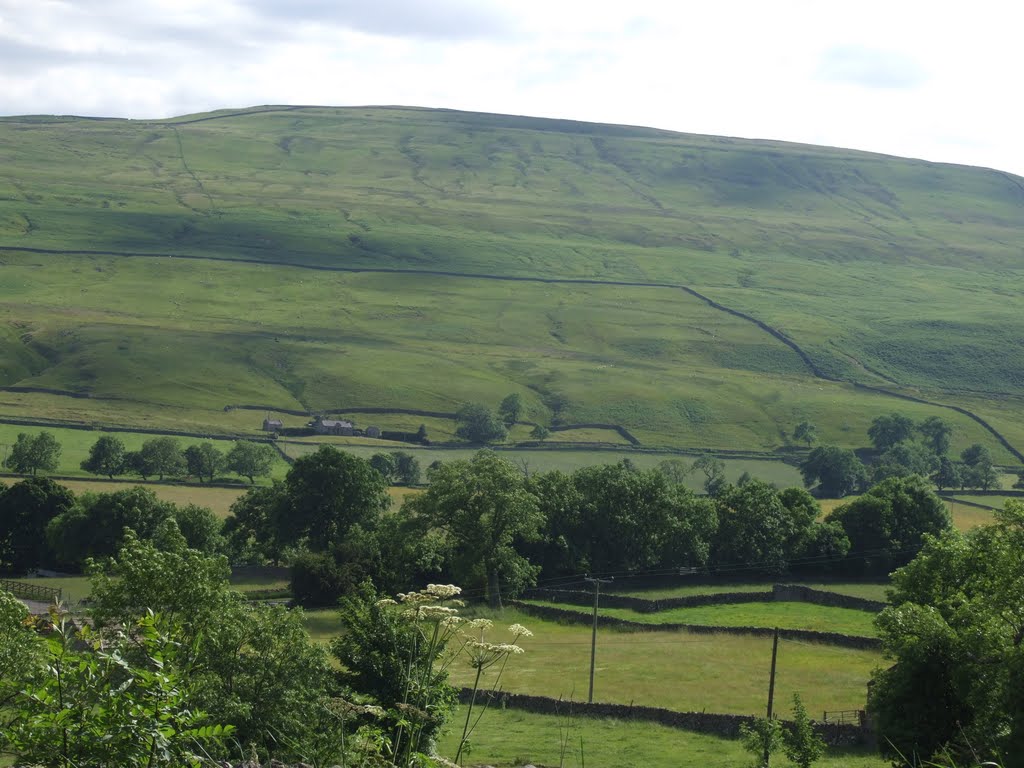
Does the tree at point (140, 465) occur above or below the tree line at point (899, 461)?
below

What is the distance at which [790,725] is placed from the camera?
5000cm

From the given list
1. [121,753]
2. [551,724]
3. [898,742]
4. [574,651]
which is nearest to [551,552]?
[574,651]

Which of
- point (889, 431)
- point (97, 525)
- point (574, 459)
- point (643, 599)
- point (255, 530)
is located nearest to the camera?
point (643, 599)

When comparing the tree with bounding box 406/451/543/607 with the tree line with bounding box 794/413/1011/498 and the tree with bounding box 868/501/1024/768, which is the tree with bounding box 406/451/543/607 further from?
the tree line with bounding box 794/413/1011/498

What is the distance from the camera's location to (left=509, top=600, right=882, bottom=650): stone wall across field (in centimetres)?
6774

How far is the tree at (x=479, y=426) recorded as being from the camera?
180125 mm

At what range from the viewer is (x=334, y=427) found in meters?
178

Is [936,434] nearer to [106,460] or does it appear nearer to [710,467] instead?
[710,467]

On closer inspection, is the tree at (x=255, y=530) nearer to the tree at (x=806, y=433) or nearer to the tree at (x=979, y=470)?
the tree at (x=979, y=470)

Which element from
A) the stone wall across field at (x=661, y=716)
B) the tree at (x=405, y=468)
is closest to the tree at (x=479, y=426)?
the tree at (x=405, y=468)

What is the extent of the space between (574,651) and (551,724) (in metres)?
14.9

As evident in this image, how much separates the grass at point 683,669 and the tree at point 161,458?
68554mm

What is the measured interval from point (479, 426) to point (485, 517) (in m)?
97.5

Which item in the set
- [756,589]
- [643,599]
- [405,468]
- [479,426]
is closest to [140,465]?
[405,468]
